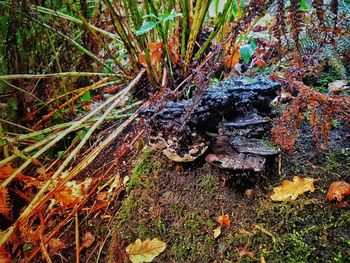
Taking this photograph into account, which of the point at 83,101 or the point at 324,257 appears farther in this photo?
the point at 83,101

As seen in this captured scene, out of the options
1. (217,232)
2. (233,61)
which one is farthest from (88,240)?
(233,61)

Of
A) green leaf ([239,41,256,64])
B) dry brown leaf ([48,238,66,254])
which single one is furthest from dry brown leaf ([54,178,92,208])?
green leaf ([239,41,256,64])

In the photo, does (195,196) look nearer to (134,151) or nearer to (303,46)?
(134,151)

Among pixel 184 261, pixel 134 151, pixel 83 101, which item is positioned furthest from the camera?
pixel 83 101

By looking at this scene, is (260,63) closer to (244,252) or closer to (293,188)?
(293,188)

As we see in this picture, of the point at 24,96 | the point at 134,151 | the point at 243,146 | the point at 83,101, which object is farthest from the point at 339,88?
the point at 24,96

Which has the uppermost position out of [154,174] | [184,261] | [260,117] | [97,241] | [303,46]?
[303,46]
